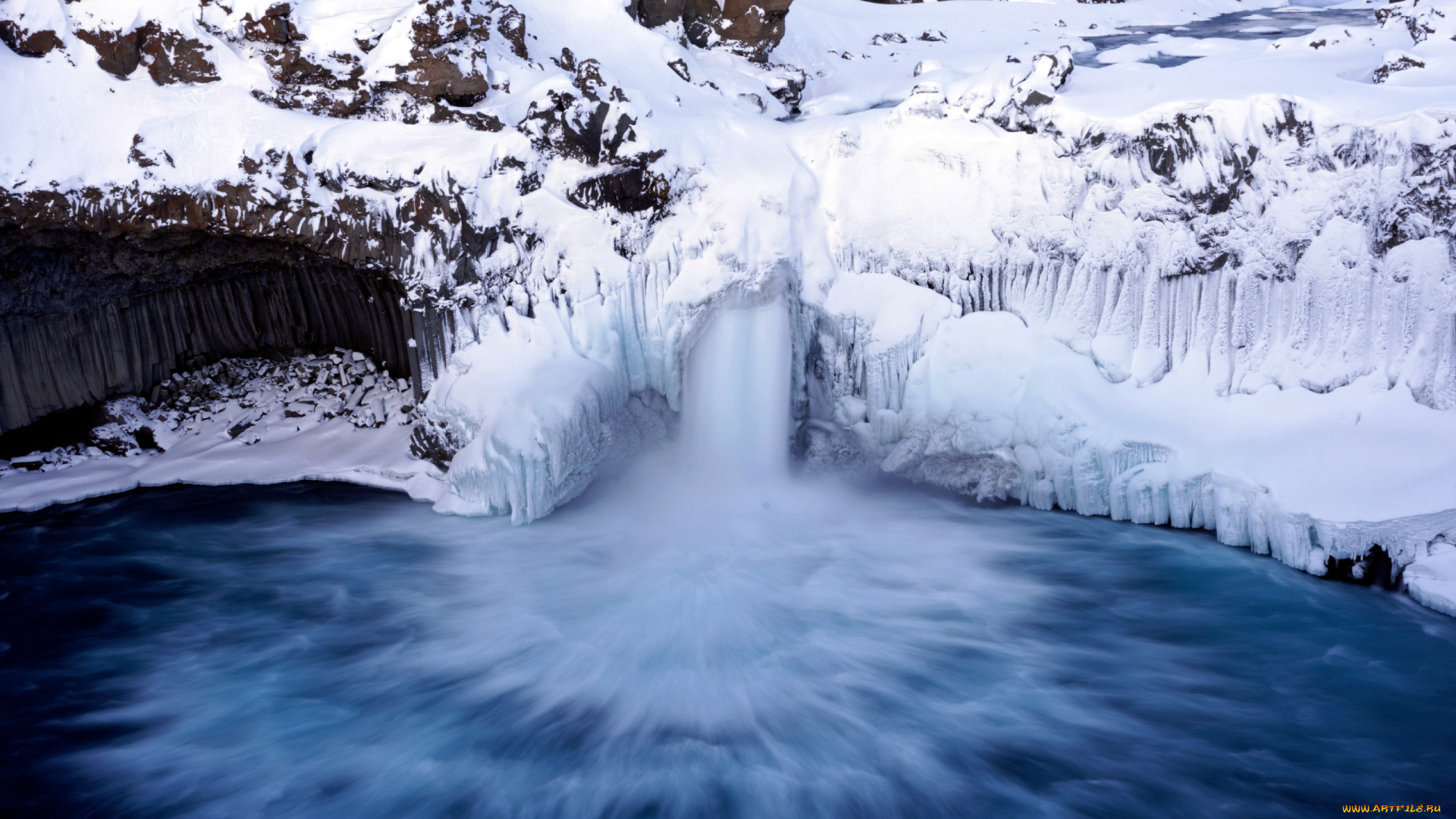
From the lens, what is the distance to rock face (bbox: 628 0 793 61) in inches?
287

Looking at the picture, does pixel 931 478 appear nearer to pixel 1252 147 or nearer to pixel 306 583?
pixel 1252 147

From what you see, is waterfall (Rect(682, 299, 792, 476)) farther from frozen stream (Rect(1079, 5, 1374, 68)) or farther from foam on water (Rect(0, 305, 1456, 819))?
frozen stream (Rect(1079, 5, 1374, 68))

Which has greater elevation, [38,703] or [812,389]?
[812,389]

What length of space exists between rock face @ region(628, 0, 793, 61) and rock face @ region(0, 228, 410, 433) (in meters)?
3.18

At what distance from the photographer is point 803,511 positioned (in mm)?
5770

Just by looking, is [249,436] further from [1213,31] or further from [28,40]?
[1213,31]

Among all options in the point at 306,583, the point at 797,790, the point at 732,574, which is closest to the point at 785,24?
the point at 732,574

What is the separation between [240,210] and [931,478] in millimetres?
4474

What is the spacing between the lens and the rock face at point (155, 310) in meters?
5.75

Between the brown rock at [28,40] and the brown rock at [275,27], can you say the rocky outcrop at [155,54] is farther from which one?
the brown rock at [275,27]

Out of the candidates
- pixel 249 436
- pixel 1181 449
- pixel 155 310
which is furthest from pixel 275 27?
pixel 1181 449

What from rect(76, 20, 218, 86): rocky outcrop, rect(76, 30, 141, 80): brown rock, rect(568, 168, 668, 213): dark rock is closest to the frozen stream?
rect(568, 168, 668, 213): dark rock

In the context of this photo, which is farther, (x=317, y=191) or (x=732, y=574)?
(x=317, y=191)

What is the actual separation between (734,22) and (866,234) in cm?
251
